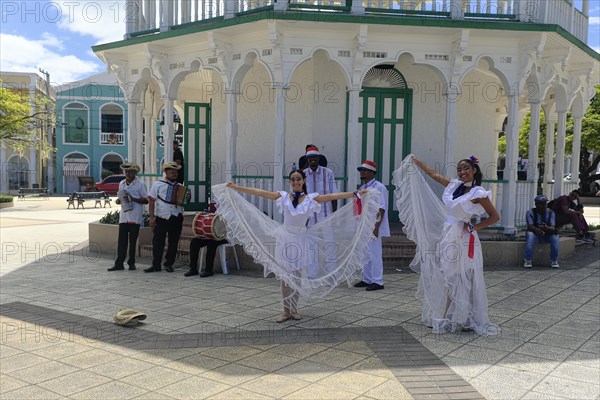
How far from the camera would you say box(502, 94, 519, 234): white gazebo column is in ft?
37.3

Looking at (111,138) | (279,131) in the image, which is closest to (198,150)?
(279,131)

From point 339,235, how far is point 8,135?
89.5 ft

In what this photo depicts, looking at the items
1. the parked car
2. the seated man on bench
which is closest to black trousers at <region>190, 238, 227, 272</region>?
the seated man on bench

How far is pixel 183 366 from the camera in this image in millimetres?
5246

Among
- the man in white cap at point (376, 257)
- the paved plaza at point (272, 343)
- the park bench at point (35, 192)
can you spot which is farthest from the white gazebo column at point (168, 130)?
the park bench at point (35, 192)

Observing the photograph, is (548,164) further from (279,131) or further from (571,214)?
(279,131)

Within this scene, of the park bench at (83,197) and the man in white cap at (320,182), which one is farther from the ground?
the man in white cap at (320,182)

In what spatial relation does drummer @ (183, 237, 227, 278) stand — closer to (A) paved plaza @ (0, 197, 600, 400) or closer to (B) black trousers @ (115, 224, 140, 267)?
(A) paved plaza @ (0, 197, 600, 400)

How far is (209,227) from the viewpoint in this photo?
9320mm

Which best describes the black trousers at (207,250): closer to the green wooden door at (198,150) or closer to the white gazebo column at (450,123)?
the white gazebo column at (450,123)

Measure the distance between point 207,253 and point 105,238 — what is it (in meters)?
3.54

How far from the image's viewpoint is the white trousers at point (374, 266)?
852cm

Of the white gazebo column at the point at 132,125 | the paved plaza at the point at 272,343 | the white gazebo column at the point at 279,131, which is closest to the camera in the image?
the paved plaza at the point at 272,343

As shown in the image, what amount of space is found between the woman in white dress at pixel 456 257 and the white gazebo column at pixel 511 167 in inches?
208
